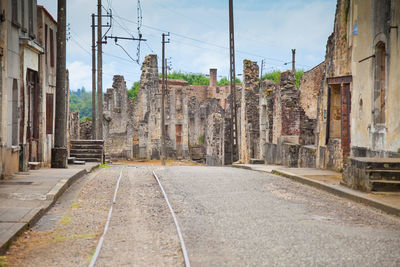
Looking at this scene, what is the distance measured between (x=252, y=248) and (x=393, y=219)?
11.4 ft

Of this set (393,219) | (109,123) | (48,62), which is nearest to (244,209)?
(393,219)

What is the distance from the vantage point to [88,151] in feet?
87.5

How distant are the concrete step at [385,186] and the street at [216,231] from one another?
987 millimetres

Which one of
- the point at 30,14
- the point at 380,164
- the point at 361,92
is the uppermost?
the point at 30,14

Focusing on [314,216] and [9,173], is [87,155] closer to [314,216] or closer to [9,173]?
[9,173]

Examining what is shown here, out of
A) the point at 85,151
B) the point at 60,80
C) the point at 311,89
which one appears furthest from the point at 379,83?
the point at 311,89

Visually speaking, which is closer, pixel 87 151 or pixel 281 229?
pixel 281 229

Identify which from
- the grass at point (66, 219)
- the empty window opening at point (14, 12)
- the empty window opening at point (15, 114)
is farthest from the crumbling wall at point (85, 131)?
the grass at point (66, 219)

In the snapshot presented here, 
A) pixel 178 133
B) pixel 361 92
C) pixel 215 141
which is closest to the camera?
pixel 361 92

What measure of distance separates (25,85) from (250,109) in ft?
57.6

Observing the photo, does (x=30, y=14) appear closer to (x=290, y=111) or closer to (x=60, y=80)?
(x=60, y=80)

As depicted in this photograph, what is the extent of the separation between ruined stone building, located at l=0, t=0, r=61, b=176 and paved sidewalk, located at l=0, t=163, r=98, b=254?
970 mm

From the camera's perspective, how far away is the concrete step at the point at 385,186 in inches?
448

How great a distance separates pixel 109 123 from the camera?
4831 centimetres
